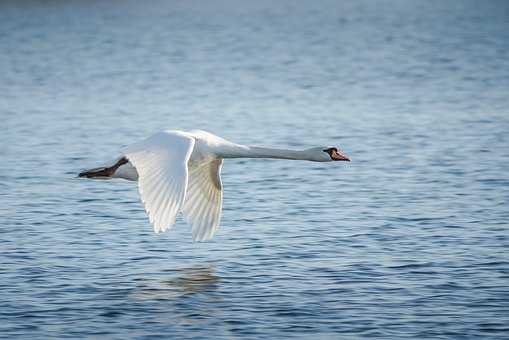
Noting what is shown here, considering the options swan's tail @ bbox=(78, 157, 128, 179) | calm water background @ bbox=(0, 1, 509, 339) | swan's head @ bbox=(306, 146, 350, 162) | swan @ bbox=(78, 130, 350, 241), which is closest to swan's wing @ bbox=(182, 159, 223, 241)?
swan @ bbox=(78, 130, 350, 241)

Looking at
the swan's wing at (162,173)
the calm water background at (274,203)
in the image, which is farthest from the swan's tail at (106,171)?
the calm water background at (274,203)

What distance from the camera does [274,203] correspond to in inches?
593

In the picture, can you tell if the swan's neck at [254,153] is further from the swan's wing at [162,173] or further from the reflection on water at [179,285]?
the reflection on water at [179,285]

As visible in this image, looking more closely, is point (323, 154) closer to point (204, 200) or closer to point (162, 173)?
point (204, 200)

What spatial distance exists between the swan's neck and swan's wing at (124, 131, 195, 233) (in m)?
0.62

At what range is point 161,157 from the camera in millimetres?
10836

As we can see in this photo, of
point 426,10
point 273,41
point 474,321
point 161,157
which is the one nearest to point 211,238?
point 161,157

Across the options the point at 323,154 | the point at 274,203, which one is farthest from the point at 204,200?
the point at 274,203

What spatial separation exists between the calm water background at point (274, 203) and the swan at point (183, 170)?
0.50m

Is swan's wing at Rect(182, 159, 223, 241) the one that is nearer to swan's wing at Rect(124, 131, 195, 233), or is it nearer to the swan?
the swan

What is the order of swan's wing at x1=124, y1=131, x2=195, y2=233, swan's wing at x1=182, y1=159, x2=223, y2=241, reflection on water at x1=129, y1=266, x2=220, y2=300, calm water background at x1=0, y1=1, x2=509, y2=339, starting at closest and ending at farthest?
swan's wing at x1=124, y1=131, x2=195, y2=233, calm water background at x1=0, y1=1, x2=509, y2=339, reflection on water at x1=129, y1=266, x2=220, y2=300, swan's wing at x1=182, y1=159, x2=223, y2=241

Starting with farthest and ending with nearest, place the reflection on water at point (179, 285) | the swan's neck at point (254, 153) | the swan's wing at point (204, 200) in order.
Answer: the swan's wing at point (204, 200) < the swan's neck at point (254, 153) < the reflection on water at point (179, 285)

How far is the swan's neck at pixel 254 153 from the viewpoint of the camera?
39.0ft

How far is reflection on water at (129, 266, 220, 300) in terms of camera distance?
1110 cm
